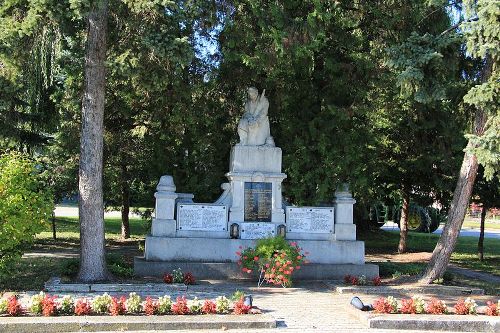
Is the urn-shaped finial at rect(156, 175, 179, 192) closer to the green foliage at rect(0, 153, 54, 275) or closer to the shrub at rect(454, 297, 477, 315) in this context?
the green foliage at rect(0, 153, 54, 275)

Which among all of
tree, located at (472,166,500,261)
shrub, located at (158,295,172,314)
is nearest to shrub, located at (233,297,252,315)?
shrub, located at (158,295,172,314)

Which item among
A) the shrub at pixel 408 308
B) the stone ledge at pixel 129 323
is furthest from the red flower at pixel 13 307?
the shrub at pixel 408 308

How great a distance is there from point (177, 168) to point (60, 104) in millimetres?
4159

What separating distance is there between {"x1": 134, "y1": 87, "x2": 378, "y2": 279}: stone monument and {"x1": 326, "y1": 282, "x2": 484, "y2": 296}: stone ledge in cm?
158

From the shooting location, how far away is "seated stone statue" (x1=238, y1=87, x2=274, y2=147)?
1500cm

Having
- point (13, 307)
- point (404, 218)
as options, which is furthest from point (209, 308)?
point (404, 218)

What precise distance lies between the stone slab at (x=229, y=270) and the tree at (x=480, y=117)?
69.0 inches

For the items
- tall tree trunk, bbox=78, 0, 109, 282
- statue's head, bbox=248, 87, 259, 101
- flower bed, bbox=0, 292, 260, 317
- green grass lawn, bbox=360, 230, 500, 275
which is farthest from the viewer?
green grass lawn, bbox=360, 230, 500, 275

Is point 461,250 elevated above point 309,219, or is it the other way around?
point 309,219

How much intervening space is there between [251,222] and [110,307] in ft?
21.1

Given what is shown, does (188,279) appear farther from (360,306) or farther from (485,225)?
(485,225)

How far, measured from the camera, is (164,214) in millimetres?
14148

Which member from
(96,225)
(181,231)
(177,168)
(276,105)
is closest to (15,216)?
(96,225)

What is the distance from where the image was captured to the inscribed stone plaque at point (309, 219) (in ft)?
48.4
